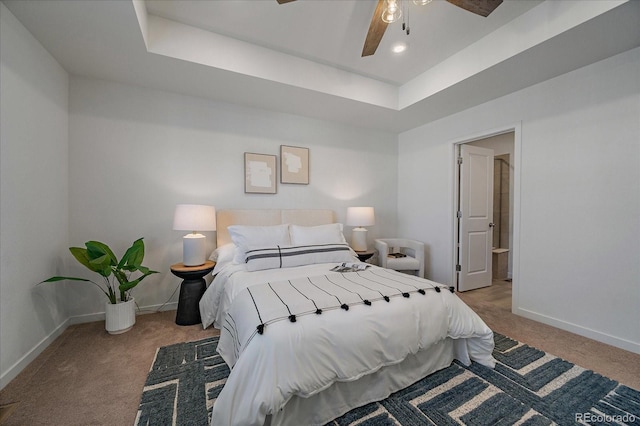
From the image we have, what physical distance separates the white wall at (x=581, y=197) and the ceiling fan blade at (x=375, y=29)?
1.99 metres

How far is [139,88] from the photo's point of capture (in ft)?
9.25

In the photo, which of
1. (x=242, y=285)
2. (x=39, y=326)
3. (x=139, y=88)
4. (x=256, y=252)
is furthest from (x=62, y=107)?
(x=242, y=285)

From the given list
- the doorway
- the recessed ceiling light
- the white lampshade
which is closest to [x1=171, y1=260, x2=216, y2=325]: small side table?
the white lampshade

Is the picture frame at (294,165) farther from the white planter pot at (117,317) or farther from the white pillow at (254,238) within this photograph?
the white planter pot at (117,317)

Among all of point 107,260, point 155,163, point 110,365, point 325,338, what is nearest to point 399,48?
point 325,338

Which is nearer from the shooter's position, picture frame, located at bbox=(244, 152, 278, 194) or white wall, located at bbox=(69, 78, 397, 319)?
white wall, located at bbox=(69, 78, 397, 319)

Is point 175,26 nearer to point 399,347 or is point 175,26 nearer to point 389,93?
point 389,93

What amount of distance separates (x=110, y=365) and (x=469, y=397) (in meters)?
2.50

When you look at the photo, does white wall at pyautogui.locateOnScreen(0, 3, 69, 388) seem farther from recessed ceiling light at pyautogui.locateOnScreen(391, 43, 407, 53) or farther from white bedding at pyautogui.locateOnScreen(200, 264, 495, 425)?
recessed ceiling light at pyautogui.locateOnScreen(391, 43, 407, 53)

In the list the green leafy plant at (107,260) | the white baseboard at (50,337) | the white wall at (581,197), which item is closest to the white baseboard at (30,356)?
the white baseboard at (50,337)

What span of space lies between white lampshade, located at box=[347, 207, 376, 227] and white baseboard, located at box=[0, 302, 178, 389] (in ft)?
7.97

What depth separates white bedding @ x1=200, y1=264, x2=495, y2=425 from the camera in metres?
1.17

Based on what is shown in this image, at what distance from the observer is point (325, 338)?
1.36 m

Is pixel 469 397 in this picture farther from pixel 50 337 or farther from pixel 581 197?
pixel 50 337
